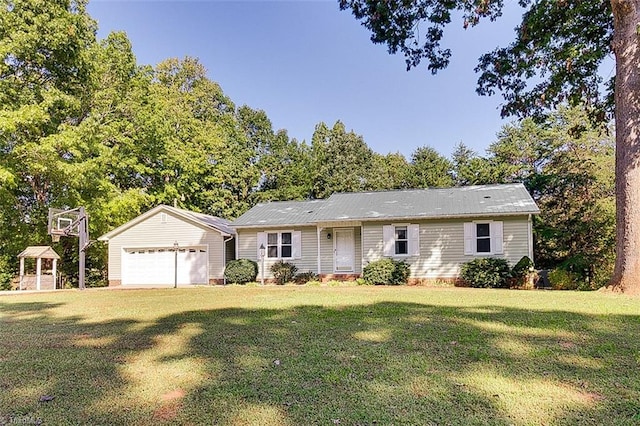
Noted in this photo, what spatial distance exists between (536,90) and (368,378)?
530 inches

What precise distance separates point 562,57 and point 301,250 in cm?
1202

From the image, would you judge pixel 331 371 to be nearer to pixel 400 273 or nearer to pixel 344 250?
pixel 400 273

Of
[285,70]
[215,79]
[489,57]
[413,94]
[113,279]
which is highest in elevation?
[215,79]

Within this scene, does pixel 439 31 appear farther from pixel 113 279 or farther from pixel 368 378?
pixel 113 279

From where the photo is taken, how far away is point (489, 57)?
14.0 metres

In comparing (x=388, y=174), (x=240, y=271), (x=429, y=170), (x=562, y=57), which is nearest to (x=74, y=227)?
(x=240, y=271)

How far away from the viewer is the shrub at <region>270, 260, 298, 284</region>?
18.8 metres

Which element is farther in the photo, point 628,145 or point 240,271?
point 240,271

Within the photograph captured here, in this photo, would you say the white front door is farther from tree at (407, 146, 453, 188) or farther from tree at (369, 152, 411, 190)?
tree at (369, 152, 411, 190)

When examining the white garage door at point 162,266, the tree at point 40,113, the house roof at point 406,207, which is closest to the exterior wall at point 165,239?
the white garage door at point 162,266

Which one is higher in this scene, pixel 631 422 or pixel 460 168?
pixel 460 168

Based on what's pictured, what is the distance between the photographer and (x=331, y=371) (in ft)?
13.3

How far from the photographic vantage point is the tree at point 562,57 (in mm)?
10227

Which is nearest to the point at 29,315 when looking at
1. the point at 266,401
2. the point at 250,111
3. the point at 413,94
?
the point at 266,401
